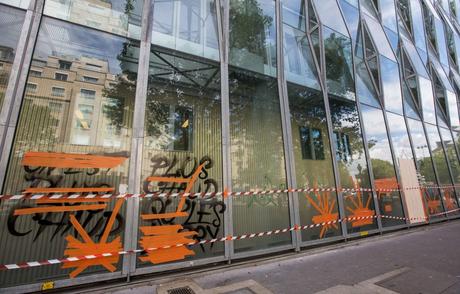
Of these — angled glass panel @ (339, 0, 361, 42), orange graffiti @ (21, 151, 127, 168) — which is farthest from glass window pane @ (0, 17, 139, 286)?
angled glass panel @ (339, 0, 361, 42)

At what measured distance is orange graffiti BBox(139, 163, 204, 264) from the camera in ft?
14.3

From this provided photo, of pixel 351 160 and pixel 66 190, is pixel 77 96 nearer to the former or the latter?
pixel 66 190

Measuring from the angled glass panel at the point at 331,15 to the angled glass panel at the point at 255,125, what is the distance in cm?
218

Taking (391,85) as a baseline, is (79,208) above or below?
below

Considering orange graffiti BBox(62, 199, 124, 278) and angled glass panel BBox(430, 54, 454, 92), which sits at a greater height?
angled glass panel BBox(430, 54, 454, 92)

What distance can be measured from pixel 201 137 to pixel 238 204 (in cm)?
174

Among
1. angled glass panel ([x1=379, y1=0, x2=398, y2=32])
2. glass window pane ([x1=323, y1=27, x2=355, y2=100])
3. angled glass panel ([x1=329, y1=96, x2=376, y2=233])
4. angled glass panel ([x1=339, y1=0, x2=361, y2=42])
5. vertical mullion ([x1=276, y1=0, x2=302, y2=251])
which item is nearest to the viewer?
vertical mullion ([x1=276, y1=0, x2=302, y2=251])

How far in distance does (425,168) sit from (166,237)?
37.0 ft

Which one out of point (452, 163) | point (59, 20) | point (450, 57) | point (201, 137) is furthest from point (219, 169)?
point (450, 57)

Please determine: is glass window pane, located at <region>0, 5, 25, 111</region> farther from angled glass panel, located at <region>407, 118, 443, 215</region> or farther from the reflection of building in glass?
angled glass panel, located at <region>407, 118, 443, 215</region>

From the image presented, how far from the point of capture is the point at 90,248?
3.97 meters

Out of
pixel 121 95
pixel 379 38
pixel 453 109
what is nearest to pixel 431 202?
pixel 379 38

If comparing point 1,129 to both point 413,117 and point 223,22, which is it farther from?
point 413,117

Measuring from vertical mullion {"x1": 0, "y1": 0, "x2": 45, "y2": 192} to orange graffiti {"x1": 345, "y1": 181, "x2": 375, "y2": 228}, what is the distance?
26.4 ft
